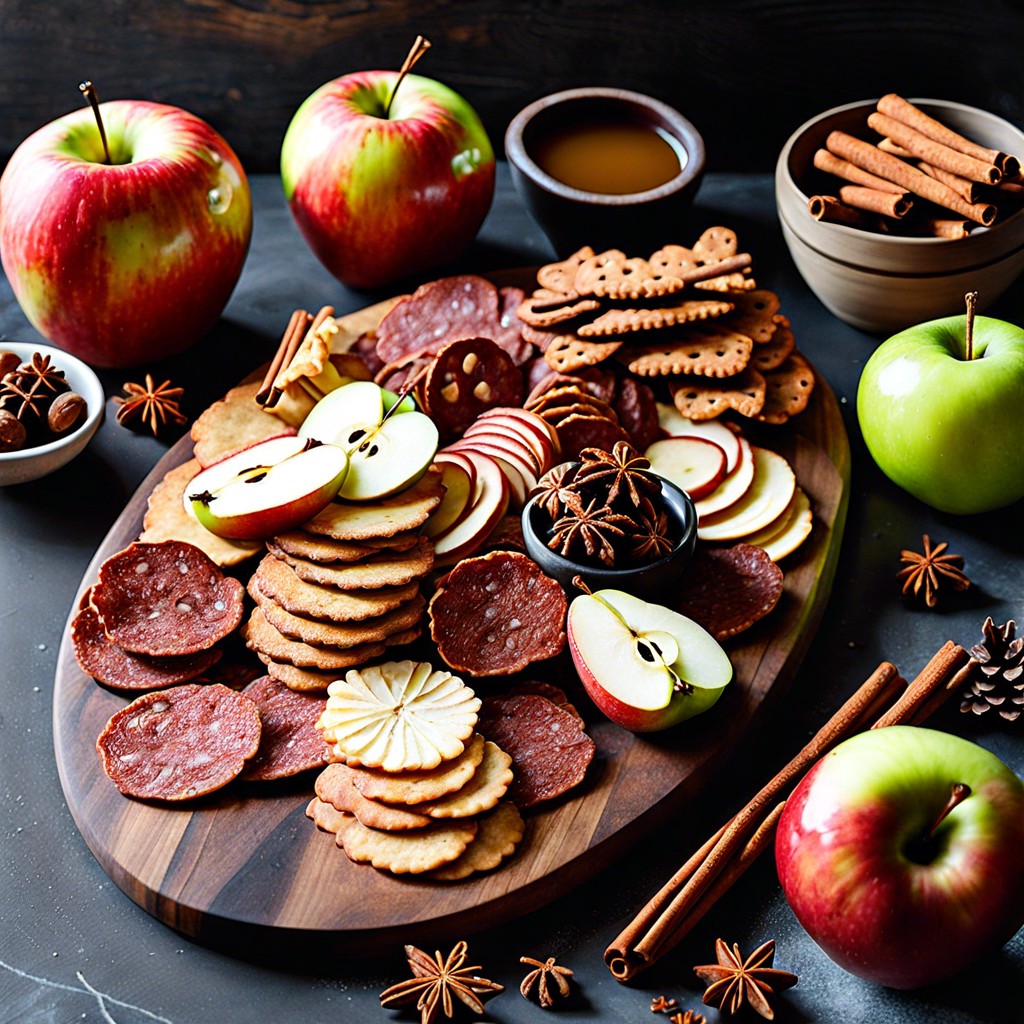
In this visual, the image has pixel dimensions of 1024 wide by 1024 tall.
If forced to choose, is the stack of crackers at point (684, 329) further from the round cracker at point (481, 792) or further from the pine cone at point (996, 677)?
the round cracker at point (481, 792)

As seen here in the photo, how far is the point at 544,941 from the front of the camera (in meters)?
1.34

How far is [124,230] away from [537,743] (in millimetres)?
1030

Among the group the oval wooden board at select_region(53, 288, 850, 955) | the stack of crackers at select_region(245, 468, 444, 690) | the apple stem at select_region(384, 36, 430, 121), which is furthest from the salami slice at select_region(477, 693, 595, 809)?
the apple stem at select_region(384, 36, 430, 121)

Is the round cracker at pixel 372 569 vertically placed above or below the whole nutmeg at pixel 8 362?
below

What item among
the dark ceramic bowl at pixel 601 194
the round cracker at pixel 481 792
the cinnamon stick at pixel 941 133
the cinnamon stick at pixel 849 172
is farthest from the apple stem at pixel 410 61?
the round cracker at pixel 481 792

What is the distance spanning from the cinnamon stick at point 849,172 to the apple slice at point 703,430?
1.72ft

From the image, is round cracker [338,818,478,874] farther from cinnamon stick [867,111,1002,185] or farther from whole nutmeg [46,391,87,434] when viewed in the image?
cinnamon stick [867,111,1002,185]

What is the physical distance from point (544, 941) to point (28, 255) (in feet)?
4.26

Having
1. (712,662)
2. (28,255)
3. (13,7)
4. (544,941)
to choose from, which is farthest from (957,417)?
(13,7)

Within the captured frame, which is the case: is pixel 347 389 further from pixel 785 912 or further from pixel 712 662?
pixel 785 912

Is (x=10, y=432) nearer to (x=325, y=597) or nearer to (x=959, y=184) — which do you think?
(x=325, y=597)

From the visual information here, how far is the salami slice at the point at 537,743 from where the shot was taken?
1410 millimetres

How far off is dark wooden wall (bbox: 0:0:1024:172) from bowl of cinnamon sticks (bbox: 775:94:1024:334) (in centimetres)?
30

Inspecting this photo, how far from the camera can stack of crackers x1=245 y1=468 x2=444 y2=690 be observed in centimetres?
150
